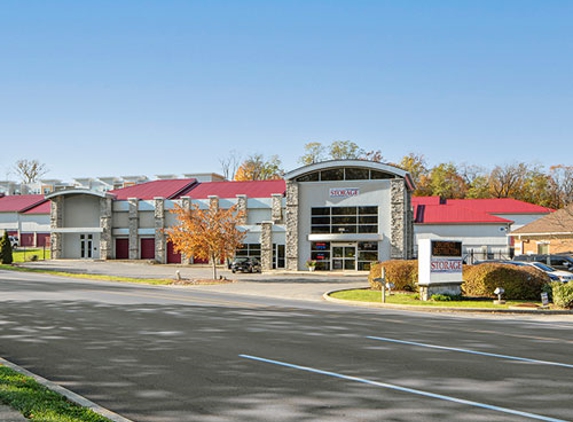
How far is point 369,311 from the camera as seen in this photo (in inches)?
789

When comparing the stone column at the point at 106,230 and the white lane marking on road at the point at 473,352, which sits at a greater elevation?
the stone column at the point at 106,230

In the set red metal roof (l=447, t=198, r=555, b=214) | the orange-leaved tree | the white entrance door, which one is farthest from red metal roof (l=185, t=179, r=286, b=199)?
red metal roof (l=447, t=198, r=555, b=214)

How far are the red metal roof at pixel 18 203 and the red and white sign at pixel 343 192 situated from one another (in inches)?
1912

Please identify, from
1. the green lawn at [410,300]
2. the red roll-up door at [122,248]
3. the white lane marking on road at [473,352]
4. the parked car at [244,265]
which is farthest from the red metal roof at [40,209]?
the white lane marking on road at [473,352]

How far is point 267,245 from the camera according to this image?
53625 mm

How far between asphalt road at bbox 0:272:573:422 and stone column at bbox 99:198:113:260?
146 feet

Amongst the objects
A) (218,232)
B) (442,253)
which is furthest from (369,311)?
(218,232)

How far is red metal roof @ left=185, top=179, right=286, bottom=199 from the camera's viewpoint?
60344 millimetres

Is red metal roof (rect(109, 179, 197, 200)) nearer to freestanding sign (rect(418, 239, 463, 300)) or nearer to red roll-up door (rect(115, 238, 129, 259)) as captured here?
red roll-up door (rect(115, 238, 129, 259))

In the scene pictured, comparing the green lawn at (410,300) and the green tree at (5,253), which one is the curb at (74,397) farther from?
the green tree at (5,253)

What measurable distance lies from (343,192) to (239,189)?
16.3m

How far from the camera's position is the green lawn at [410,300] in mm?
22219

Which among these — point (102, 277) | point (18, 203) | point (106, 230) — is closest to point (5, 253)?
point (106, 230)

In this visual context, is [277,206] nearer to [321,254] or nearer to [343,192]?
[321,254]
